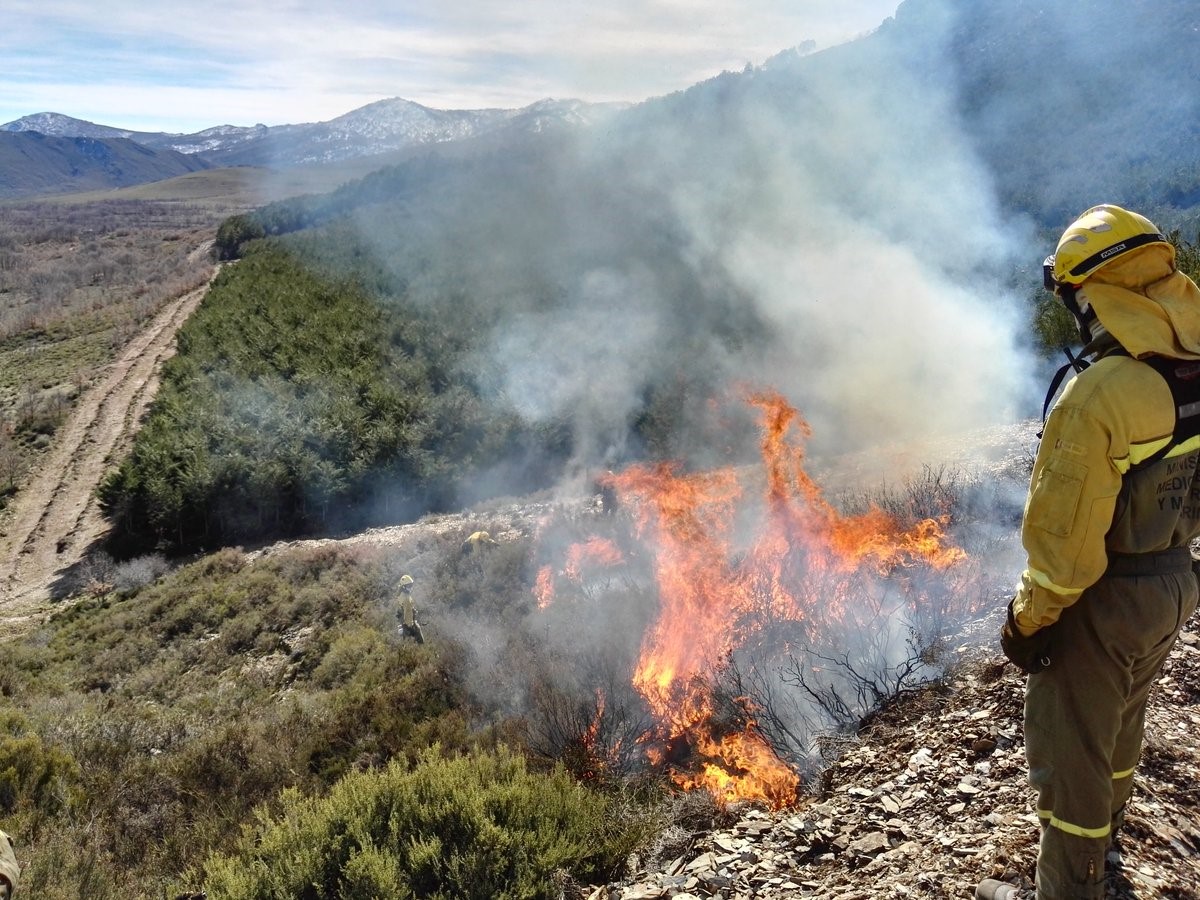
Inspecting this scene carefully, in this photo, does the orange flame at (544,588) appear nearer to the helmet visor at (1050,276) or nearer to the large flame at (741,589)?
the large flame at (741,589)

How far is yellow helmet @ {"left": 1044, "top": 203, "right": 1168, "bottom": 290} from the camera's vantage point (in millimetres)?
2391

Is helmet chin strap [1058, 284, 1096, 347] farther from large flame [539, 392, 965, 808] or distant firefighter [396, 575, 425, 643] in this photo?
distant firefighter [396, 575, 425, 643]

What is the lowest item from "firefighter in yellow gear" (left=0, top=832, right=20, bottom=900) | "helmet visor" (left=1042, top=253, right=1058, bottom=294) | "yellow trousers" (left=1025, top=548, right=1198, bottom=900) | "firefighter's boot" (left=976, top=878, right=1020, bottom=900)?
"firefighter in yellow gear" (left=0, top=832, right=20, bottom=900)

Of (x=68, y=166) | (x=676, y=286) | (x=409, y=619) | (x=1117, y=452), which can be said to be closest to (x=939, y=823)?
(x=1117, y=452)

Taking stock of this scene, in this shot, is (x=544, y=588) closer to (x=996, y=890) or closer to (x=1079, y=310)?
(x=996, y=890)

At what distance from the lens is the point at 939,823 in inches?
143

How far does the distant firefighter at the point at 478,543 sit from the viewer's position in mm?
11820

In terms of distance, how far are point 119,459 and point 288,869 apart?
715 inches

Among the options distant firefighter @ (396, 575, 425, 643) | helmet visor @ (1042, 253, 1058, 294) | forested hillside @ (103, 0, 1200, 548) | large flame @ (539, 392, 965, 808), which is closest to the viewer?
helmet visor @ (1042, 253, 1058, 294)

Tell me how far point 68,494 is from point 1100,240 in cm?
2091

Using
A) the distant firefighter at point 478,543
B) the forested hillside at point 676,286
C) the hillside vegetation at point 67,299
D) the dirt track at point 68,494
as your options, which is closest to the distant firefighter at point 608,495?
the distant firefighter at point 478,543

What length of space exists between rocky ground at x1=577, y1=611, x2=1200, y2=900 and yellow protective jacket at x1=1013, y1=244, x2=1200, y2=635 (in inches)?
56.8

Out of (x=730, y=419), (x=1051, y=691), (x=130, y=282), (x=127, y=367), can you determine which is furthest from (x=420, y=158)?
(x=1051, y=691)

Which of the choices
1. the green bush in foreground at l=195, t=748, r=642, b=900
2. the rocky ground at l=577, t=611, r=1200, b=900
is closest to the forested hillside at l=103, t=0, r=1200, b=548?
the rocky ground at l=577, t=611, r=1200, b=900
